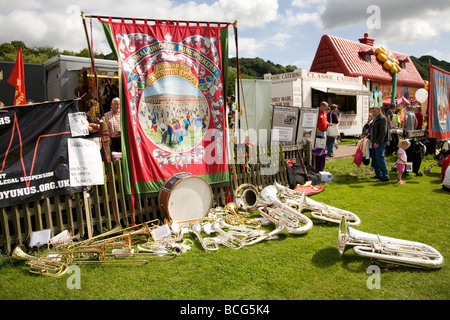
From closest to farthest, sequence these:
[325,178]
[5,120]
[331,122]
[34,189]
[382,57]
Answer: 1. [5,120]
2. [34,189]
3. [325,178]
4. [331,122]
5. [382,57]

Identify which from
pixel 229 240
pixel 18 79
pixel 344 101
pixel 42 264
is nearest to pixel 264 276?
pixel 229 240

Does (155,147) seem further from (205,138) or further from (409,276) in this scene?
(409,276)

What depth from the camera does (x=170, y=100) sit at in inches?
232

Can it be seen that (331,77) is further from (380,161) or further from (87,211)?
(87,211)

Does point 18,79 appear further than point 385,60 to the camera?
No

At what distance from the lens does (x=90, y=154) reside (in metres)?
5.18

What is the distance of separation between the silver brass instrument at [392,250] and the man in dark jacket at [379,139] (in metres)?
5.24

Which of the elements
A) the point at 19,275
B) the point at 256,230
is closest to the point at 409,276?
the point at 256,230

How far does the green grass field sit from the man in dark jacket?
3604 mm

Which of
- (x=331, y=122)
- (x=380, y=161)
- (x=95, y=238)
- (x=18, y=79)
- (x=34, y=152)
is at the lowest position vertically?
(x=95, y=238)

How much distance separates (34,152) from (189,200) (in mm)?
2599

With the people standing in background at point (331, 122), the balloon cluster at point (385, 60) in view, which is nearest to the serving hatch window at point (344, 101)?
the balloon cluster at point (385, 60)

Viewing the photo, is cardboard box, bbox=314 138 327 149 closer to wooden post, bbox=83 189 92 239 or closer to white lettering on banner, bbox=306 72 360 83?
wooden post, bbox=83 189 92 239
